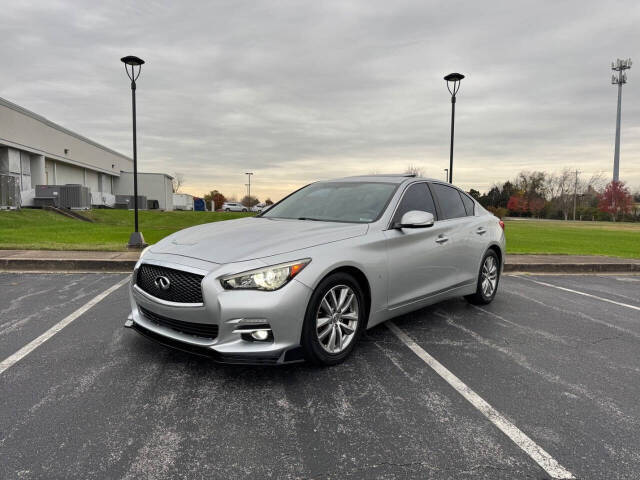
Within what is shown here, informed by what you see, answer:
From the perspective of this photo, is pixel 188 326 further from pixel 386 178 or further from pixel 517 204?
pixel 517 204

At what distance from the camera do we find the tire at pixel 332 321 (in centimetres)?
322

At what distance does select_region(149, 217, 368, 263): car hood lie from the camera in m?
3.24

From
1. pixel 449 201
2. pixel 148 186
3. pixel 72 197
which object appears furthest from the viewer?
pixel 148 186

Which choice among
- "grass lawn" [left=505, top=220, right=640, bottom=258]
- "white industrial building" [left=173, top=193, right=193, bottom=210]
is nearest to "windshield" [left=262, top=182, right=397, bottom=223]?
"grass lawn" [left=505, top=220, right=640, bottom=258]

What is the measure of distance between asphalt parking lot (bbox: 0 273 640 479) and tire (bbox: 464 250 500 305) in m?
0.88

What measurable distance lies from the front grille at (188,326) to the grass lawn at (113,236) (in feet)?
25.3

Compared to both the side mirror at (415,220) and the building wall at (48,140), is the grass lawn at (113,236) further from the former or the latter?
the building wall at (48,140)

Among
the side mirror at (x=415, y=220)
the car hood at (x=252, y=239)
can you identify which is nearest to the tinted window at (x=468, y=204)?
the side mirror at (x=415, y=220)

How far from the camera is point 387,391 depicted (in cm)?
313

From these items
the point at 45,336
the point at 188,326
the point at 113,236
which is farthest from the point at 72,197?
the point at 188,326

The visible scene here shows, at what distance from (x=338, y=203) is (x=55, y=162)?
44965 millimetres

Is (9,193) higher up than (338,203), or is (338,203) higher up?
(9,193)

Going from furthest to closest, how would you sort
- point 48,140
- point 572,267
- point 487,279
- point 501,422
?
point 48,140 → point 572,267 → point 487,279 → point 501,422

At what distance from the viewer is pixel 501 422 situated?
107 inches
